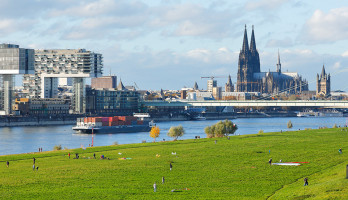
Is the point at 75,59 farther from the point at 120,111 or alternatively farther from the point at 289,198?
the point at 289,198

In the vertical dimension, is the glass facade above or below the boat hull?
above

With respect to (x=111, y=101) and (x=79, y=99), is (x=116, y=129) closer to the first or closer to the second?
(x=79, y=99)

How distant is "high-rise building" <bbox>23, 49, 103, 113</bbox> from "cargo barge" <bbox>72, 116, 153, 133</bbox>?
46.6m

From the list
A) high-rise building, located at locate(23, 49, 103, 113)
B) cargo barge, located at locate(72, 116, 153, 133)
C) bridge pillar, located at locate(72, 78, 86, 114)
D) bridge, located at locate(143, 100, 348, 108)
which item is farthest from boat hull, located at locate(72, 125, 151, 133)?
high-rise building, located at locate(23, 49, 103, 113)

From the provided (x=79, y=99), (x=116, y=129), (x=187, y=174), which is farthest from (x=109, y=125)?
(x=187, y=174)

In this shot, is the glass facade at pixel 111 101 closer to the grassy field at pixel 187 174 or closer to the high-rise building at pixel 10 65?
the high-rise building at pixel 10 65

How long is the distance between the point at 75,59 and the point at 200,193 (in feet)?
449

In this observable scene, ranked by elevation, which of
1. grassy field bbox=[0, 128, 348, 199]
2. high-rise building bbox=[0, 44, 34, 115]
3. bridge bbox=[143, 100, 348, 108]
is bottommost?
grassy field bbox=[0, 128, 348, 199]

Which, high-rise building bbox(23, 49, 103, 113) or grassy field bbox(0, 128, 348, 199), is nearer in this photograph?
grassy field bbox(0, 128, 348, 199)

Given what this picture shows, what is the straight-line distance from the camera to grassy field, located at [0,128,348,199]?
96.4 ft

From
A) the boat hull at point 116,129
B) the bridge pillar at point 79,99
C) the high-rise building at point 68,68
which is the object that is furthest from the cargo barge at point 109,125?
the high-rise building at point 68,68

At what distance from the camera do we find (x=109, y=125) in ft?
352

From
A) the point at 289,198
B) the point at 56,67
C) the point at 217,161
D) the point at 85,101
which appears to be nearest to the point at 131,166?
the point at 217,161

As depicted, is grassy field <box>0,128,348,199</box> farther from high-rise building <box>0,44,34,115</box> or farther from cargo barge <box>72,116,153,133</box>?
high-rise building <box>0,44,34,115</box>
